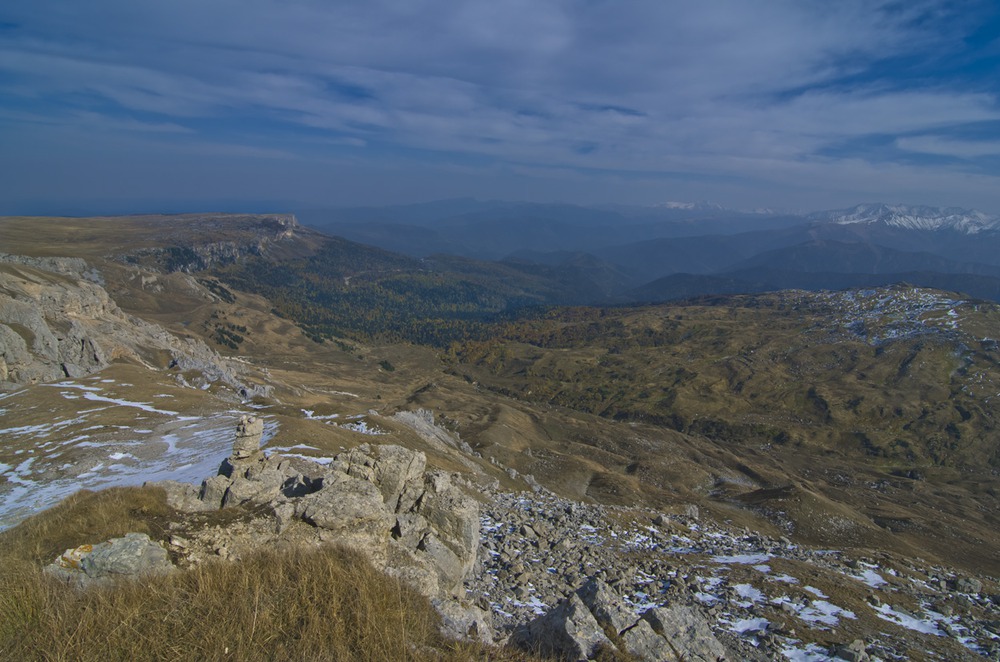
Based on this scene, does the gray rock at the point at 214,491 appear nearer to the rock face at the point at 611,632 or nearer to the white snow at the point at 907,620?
the rock face at the point at 611,632

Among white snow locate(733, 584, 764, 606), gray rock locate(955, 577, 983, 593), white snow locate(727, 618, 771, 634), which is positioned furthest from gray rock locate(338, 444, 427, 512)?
gray rock locate(955, 577, 983, 593)

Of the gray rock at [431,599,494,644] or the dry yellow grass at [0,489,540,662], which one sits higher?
the dry yellow grass at [0,489,540,662]

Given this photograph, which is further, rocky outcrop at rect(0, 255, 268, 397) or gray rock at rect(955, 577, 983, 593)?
rocky outcrop at rect(0, 255, 268, 397)

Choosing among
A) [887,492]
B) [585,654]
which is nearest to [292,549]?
[585,654]

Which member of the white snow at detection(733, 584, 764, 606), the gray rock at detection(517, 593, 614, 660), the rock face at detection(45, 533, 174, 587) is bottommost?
the white snow at detection(733, 584, 764, 606)

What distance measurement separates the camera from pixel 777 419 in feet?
541

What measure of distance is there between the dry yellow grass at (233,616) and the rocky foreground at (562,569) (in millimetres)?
1204

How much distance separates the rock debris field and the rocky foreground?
0.10m

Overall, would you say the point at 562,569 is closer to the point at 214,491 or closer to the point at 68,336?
the point at 214,491

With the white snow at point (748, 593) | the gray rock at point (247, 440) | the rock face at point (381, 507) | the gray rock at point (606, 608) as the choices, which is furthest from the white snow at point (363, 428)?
the gray rock at point (606, 608)

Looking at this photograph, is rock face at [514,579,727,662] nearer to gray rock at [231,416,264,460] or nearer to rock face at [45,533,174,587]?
rock face at [45,533,174,587]

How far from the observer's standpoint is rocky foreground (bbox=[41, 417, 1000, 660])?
1119 centimetres

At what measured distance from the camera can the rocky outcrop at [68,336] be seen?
60.0 meters

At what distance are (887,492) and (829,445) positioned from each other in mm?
39410
